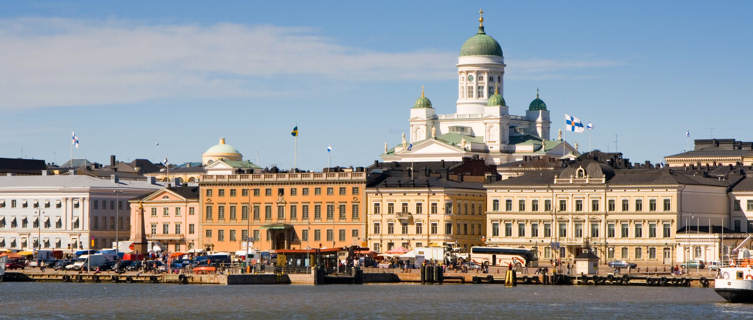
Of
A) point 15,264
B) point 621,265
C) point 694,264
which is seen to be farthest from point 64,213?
point 694,264

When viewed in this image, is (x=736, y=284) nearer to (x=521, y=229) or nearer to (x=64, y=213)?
(x=521, y=229)

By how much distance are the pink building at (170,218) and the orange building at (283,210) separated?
3164 mm

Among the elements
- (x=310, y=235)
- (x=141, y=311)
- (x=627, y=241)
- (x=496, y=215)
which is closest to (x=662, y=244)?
(x=627, y=241)

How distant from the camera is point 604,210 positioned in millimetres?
140375

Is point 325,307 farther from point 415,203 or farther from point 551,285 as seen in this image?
point 415,203

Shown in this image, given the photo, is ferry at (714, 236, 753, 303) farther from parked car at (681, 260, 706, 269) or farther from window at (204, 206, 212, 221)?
window at (204, 206, 212, 221)

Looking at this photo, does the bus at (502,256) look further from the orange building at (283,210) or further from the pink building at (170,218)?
the pink building at (170,218)

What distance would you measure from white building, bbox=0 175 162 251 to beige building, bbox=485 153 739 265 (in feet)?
148

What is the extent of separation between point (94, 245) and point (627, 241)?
57538 mm

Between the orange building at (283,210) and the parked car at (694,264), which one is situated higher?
the orange building at (283,210)

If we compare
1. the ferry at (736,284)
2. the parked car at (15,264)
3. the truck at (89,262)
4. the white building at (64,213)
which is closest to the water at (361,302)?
the ferry at (736,284)

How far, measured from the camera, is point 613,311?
9375 centimetres

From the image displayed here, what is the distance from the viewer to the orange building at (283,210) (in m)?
154

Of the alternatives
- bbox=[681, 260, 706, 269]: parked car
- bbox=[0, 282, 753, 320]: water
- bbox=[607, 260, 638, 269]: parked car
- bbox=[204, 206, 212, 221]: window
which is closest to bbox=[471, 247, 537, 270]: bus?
bbox=[607, 260, 638, 269]: parked car
